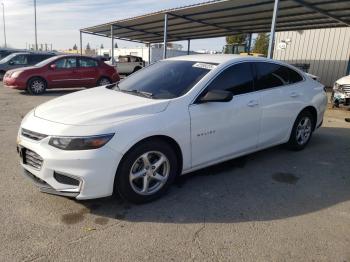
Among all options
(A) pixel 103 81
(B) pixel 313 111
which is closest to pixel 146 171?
(B) pixel 313 111

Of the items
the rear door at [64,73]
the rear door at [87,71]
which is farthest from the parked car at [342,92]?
the rear door at [64,73]

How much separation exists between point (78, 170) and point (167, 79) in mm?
1767

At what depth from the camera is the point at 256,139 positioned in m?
4.69

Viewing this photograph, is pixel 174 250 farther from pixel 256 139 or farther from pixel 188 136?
pixel 256 139

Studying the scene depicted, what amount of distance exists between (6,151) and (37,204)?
A: 217 cm

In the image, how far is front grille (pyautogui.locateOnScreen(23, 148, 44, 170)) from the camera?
3.33 metres

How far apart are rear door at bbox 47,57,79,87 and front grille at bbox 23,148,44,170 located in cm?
1003

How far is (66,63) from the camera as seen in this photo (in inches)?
516

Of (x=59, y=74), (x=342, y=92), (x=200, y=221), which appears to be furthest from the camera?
(x=59, y=74)

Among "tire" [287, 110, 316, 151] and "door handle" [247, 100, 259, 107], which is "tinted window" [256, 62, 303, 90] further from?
"tire" [287, 110, 316, 151]

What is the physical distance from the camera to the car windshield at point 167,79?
13.2ft

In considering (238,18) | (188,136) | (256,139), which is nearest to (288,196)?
(256,139)

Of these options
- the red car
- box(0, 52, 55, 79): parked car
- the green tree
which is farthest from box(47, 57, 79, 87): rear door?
the green tree

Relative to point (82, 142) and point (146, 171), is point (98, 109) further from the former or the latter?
point (146, 171)
